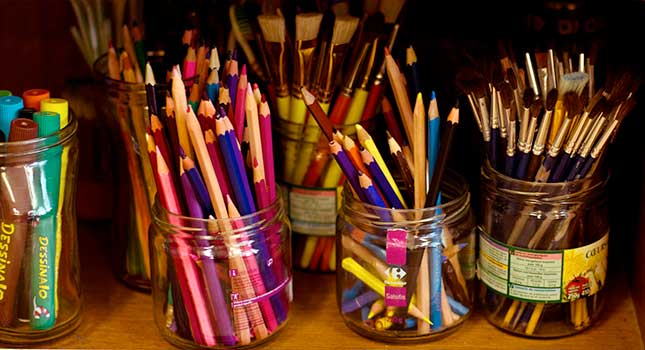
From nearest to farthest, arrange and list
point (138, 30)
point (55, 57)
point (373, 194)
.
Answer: point (373, 194) → point (138, 30) → point (55, 57)

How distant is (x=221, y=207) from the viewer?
0.76 metres

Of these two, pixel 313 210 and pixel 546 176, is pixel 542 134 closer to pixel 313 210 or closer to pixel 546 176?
pixel 546 176

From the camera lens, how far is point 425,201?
2.58 ft

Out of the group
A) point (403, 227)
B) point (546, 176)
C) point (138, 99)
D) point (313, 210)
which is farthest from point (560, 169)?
point (138, 99)

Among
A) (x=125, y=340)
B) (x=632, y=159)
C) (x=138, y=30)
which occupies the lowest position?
(x=125, y=340)

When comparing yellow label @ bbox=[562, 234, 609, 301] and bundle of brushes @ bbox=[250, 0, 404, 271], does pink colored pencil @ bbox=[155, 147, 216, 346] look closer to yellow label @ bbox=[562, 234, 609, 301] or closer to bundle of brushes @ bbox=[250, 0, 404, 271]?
bundle of brushes @ bbox=[250, 0, 404, 271]

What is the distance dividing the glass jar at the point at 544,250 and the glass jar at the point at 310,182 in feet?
0.46

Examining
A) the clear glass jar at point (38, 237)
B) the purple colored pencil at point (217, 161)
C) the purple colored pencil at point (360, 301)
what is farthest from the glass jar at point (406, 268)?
the clear glass jar at point (38, 237)

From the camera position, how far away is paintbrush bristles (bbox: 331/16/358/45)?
82 centimetres

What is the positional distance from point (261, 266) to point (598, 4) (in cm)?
39

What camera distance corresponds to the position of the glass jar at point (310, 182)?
0.87 m

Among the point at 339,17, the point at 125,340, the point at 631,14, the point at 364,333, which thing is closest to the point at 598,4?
the point at 631,14

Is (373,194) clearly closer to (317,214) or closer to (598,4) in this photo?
→ (317,214)

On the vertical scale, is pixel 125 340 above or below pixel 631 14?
below
